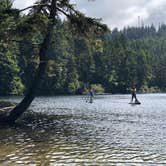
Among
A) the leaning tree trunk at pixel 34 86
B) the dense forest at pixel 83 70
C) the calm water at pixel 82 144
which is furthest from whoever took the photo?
the dense forest at pixel 83 70

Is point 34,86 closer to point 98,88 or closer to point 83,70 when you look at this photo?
point 98,88

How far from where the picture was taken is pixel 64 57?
478 feet

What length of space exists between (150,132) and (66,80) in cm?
11526

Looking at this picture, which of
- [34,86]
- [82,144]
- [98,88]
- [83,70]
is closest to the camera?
[82,144]

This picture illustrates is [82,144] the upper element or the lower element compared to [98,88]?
lower

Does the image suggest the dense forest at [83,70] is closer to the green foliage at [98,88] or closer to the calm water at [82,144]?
the green foliage at [98,88]

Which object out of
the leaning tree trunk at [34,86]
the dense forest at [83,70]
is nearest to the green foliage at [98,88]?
the dense forest at [83,70]

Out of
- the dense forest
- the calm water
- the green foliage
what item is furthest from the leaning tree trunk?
the green foliage


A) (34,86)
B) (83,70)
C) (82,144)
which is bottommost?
(82,144)

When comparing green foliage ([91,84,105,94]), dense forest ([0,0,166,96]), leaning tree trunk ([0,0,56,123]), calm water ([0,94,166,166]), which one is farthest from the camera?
green foliage ([91,84,105,94])

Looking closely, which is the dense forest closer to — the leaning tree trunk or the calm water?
the leaning tree trunk

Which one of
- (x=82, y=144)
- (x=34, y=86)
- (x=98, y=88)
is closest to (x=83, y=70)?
(x=98, y=88)

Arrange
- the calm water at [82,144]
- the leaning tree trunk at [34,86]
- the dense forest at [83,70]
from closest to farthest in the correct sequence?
the calm water at [82,144], the leaning tree trunk at [34,86], the dense forest at [83,70]

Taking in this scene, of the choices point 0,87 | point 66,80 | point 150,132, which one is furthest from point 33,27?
point 66,80
